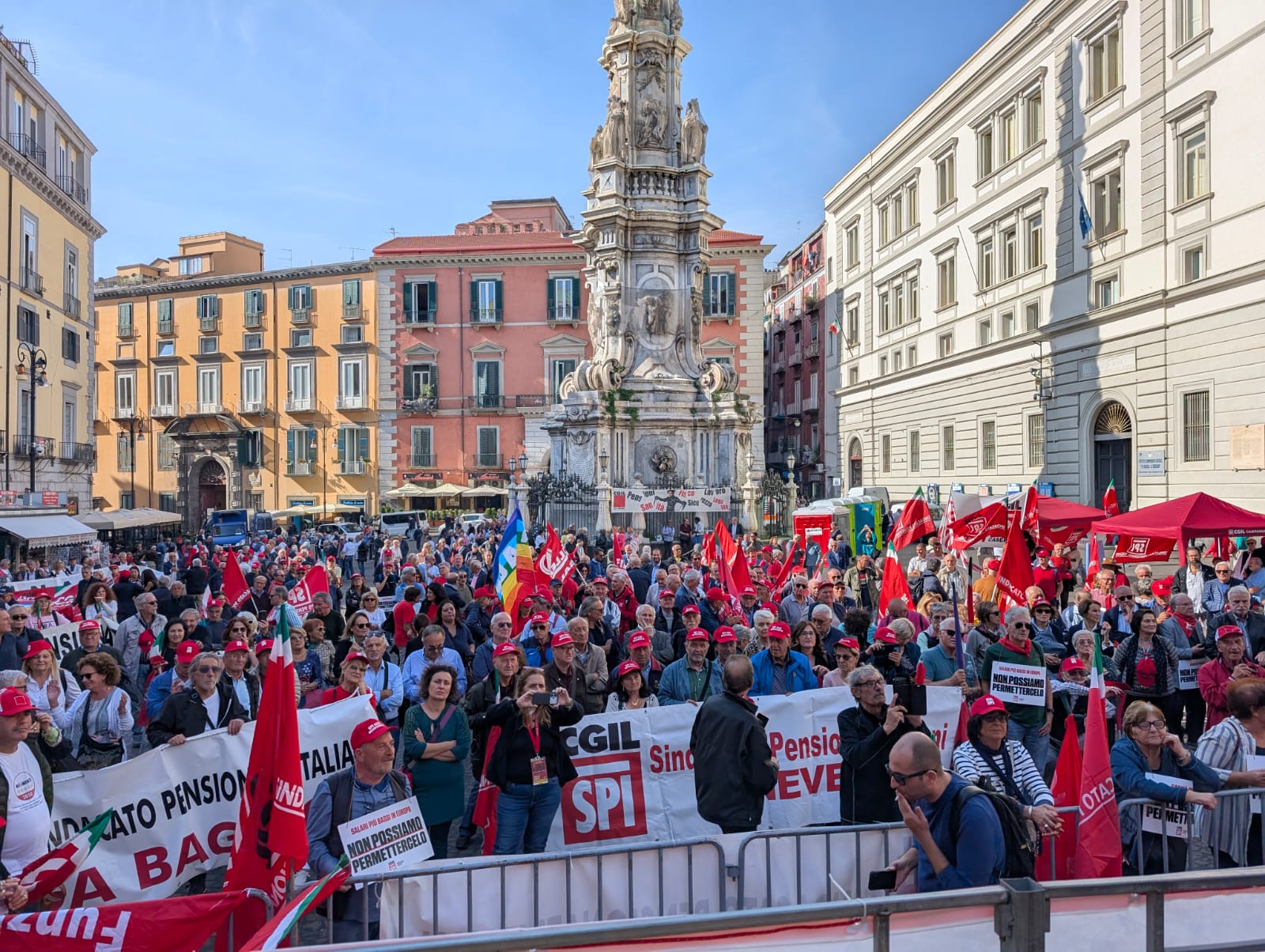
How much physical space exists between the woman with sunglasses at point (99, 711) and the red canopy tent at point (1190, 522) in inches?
495

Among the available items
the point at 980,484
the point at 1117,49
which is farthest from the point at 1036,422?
the point at 1117,49

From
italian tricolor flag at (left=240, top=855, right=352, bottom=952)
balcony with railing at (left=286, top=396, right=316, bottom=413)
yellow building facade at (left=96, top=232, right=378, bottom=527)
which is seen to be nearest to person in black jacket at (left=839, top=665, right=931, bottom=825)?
italian tricolor flag at (left=240, top=855, right=352, bottom=952)

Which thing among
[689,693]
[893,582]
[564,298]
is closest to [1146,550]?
[893,582]

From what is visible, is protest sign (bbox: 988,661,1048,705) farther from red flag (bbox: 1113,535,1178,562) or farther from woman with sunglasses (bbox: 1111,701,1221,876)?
red flag (bbox: 1113,535,1178,562)

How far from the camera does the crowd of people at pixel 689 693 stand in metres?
5.12

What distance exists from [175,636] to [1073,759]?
288 inches

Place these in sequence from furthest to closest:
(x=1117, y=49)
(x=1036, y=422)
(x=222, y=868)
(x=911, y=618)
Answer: (x=1036, y=422) → (x=1117, y=49) → (x=911, y=618) → (x=222, y=868)

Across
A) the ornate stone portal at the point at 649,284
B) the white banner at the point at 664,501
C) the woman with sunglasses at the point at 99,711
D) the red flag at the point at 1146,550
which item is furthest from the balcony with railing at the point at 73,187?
the red flag at the point at 1146,550

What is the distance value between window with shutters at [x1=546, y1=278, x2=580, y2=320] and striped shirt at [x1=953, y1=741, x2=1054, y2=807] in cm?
4832

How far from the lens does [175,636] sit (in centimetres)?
912

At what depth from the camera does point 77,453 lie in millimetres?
36594

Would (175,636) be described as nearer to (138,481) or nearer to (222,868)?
(222,868)

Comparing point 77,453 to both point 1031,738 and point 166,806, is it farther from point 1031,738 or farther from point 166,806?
point 1031,738

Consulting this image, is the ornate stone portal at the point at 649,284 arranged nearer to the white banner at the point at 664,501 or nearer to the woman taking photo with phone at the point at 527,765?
the white banner at the point at 664,501
